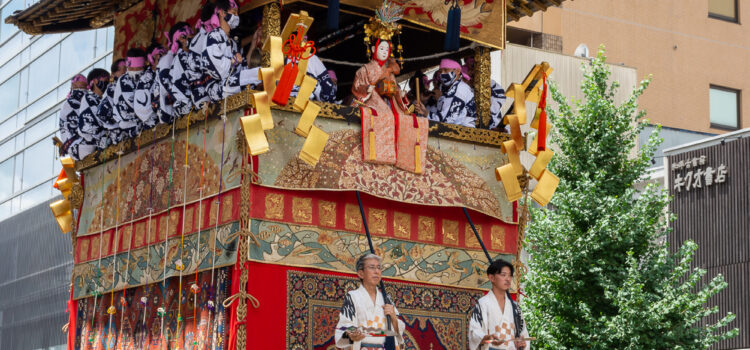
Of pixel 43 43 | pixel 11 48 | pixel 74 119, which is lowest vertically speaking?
pixel 74 119

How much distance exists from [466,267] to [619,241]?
21.9 ft

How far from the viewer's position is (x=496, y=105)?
10453 millimetres

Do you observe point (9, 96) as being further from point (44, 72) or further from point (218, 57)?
point (218, 57)

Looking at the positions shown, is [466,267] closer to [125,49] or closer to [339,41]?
[339,41]

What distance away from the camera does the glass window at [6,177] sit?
106 ft

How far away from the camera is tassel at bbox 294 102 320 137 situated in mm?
8508

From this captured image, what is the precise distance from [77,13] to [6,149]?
23492mm

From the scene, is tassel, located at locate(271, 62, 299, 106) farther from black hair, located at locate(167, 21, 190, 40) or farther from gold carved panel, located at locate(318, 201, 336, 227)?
black hair, located at locate(167, 21, 190, 40)

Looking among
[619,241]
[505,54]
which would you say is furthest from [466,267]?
[505,54]

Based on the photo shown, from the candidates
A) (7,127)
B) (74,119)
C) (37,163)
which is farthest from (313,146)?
(7,127)

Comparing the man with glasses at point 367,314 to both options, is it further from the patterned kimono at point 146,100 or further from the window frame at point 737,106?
the window frame at point 737,106

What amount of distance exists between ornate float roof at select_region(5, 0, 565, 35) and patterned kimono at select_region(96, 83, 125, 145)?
123cm

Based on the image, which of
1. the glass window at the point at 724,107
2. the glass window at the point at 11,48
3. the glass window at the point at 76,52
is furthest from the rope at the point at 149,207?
the glass window at the point at 724,107

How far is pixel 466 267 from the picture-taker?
9789 millimetres
